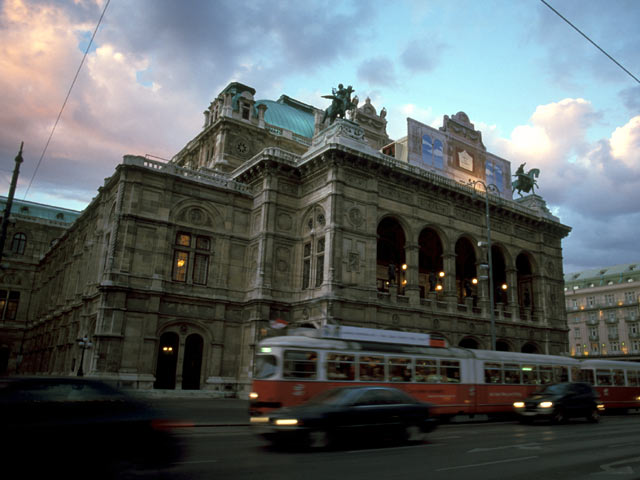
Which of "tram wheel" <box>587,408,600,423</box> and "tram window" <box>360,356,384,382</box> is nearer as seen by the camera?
"tram window" <box>360,356,384,382</box>

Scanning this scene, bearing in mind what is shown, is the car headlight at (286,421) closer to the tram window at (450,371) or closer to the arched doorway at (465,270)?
the tram window at (450,371)

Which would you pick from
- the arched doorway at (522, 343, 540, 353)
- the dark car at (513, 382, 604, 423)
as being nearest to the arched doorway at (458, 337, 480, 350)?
the arched doorway at (522, 343, 540, 353)

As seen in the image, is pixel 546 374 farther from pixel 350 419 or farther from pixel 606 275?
pixel 606 275

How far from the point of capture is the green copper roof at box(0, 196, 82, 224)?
79438 millimetres

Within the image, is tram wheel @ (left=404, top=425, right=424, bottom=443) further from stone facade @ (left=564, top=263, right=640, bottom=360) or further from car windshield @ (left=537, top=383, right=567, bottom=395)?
stone facade @ (left=564, top=263, right=640, bottom=360)

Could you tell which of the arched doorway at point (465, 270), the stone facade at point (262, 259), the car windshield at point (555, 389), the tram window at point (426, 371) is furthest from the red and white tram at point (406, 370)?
the arched doorway at point (465, 270)

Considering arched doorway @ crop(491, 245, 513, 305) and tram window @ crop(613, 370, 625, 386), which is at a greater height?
arched doorway @ crop(491, 245, 513, 305)

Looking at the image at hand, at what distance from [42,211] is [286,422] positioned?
271ft

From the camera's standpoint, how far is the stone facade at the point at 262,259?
1287 inches

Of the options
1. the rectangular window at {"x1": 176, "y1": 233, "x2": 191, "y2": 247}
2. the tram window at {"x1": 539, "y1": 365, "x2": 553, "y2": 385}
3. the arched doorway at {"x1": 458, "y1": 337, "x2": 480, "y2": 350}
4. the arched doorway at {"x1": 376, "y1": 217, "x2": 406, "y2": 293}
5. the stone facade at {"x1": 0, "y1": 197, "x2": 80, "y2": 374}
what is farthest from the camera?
the stone facade at {"x1": 0, "y1": 197, "x2": 80, "y2": 374}

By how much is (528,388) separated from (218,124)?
3433 centimetres

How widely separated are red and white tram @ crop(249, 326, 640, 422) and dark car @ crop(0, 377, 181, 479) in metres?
6.61

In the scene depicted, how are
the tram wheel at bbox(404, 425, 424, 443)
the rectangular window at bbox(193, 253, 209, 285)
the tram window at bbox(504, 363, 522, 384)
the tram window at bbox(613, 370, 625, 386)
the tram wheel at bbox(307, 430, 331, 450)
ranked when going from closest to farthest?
1. the tram wheel at bbox(307, 430, 331, 450)
2. the tram wheel at bbox(404, 425, 424, 443)
3. the tram window at bbox(504, 363, 522, 384)
4. the tram window at bbox(613, 370, 625, 386)
5. the rectangular window at bbox(193, 253, 209, 285)

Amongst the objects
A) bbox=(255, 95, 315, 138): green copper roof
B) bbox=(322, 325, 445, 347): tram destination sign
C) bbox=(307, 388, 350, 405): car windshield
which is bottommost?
bbox=(307, 388, 350, 405): car windshield
